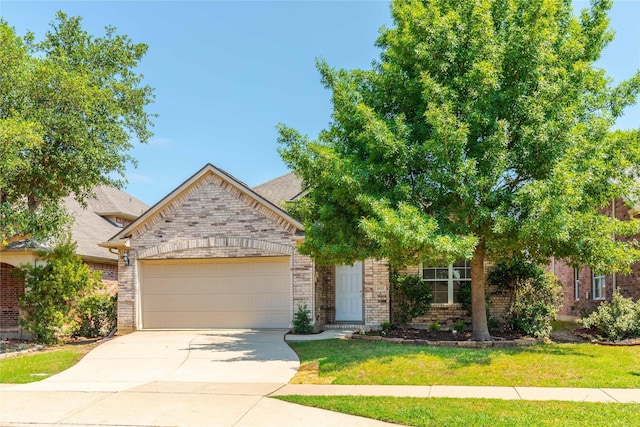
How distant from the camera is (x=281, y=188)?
67.9 feet

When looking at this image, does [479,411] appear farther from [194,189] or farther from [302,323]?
[194,189]

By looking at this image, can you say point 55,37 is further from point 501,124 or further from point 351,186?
point 501,124

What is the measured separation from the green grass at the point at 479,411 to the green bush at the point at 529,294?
697 centimetres

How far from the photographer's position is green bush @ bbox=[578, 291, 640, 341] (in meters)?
13.0

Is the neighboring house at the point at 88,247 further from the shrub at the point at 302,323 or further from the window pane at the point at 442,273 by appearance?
the window pane at the point at 442,273

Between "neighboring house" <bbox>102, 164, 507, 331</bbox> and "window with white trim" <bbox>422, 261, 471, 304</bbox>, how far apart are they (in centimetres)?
3

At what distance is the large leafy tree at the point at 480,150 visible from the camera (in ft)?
35.8

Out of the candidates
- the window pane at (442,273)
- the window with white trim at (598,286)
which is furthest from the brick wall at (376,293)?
the window with white trim at (598,286)

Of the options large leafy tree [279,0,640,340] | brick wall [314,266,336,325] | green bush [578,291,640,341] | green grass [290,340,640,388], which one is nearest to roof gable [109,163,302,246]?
brick wall [314,266,336,325]

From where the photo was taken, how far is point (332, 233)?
41.0 ft

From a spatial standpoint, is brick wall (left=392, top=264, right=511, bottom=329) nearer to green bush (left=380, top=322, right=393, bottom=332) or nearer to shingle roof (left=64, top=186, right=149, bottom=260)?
green bush (left=380, top=322, right=393, bottom=332)

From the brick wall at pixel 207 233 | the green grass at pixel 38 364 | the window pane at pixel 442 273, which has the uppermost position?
the brick wall at pixel 207 233

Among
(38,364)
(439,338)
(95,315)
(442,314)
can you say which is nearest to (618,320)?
(439,338)

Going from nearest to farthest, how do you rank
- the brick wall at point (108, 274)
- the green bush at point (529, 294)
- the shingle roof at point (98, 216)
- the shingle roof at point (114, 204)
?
the green bush at point (529, 294) → the shingle roof at point (98, 216) → the brick wall at point (108, 274) → the shingle roof at point (114, 204)
